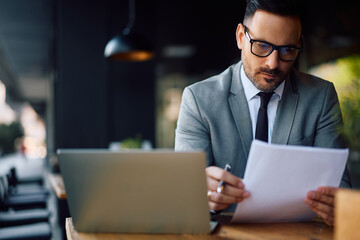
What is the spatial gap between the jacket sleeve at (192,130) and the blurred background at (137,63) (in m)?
0.63

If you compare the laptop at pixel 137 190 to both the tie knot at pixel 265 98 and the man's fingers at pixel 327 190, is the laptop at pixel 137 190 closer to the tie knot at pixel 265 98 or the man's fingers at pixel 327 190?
the man's fingers at pixel 327 190

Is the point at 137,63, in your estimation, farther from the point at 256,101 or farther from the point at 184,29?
the point at 256,101

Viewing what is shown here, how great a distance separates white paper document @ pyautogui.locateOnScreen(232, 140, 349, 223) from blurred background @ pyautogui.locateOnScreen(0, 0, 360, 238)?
4.5 inches

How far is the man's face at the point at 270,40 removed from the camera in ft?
5.08

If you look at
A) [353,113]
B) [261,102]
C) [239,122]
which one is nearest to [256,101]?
[261,102]

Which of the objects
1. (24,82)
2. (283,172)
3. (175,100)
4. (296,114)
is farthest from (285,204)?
(24,82)

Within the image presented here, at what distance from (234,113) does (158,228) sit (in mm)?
745

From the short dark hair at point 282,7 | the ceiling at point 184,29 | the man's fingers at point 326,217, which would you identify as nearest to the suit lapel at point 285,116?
the short dark hair at point 282,7

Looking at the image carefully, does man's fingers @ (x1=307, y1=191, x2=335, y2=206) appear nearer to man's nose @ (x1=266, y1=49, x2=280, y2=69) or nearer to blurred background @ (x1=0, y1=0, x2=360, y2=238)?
blurred background @ (x1=0, y1=0, x2=360, y2=238)

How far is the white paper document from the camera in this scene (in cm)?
114

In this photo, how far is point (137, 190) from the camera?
1.15 metres

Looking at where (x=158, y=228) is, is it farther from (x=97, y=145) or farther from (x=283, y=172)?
(x=97, y=145)

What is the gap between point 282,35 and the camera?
5.07 ft

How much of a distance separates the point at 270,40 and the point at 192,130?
53 centimetres
